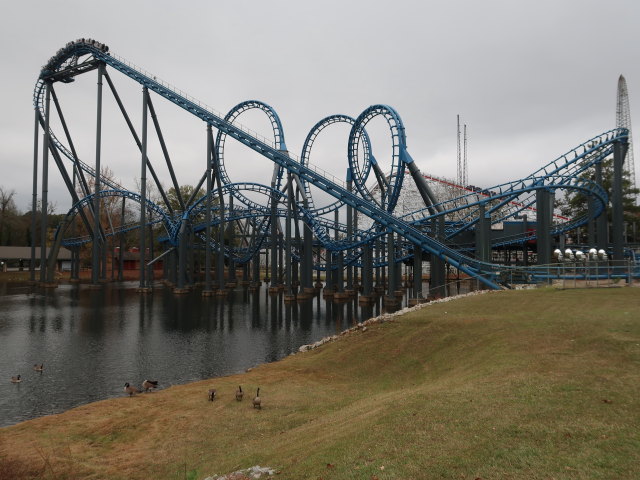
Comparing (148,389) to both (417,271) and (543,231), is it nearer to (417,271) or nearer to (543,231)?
(417,271)

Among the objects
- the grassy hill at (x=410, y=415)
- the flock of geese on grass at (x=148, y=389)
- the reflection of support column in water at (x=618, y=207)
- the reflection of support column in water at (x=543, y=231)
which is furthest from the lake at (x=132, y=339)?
the reflection of support column in water at (x=618, y=207)

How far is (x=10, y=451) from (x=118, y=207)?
73460 mm

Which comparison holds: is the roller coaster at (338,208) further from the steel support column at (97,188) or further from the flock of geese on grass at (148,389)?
the flock of geese on grass at (148,389)

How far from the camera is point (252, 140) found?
38.1 metres

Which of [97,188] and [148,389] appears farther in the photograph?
[97,188]

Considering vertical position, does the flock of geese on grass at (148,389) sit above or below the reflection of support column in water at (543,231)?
below

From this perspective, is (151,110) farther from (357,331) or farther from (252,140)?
(357,331)

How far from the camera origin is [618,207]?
28.9 m

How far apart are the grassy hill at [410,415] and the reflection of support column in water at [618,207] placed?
1549cm

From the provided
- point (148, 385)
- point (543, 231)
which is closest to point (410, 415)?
point (148, 385)

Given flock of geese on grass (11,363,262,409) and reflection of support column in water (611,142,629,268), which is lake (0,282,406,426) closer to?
flock of geese on grass (11,363,262,409)

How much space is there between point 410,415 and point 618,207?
28.2m

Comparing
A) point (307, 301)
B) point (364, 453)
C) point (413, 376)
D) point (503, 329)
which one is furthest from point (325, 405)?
point (307, 301)

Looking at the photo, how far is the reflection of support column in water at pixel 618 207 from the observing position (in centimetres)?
2786
